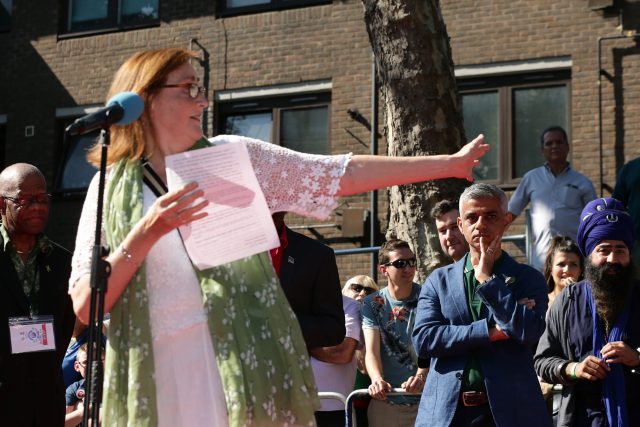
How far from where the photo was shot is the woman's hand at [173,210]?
3.04 metres

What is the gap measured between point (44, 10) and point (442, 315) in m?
14.7

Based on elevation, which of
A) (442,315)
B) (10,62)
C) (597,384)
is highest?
(10,62)

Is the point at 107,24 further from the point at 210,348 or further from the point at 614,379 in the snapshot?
the point at 210,348

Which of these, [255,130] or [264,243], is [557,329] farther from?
[255,130]

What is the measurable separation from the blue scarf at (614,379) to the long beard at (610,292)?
3 centimetres

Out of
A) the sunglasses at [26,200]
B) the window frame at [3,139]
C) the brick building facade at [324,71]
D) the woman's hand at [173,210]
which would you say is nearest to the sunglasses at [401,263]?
the sunglasses at [26,200]

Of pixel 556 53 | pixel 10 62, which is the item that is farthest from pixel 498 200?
pixel 10 62

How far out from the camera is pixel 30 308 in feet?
17.8

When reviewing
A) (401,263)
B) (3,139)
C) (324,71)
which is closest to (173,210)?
(401,263)

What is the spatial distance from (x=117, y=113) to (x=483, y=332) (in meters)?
2.26

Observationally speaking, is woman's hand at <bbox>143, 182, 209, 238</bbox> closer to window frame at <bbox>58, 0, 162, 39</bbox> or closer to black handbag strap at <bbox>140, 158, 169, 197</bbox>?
black handbag strap at <bbox>140, 158, 169, 197</bbox>

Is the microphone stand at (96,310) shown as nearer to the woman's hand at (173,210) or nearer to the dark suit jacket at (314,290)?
the woman's hand at (173,210)

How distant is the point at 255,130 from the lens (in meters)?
16.9

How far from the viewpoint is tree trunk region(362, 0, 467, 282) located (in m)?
8.48
